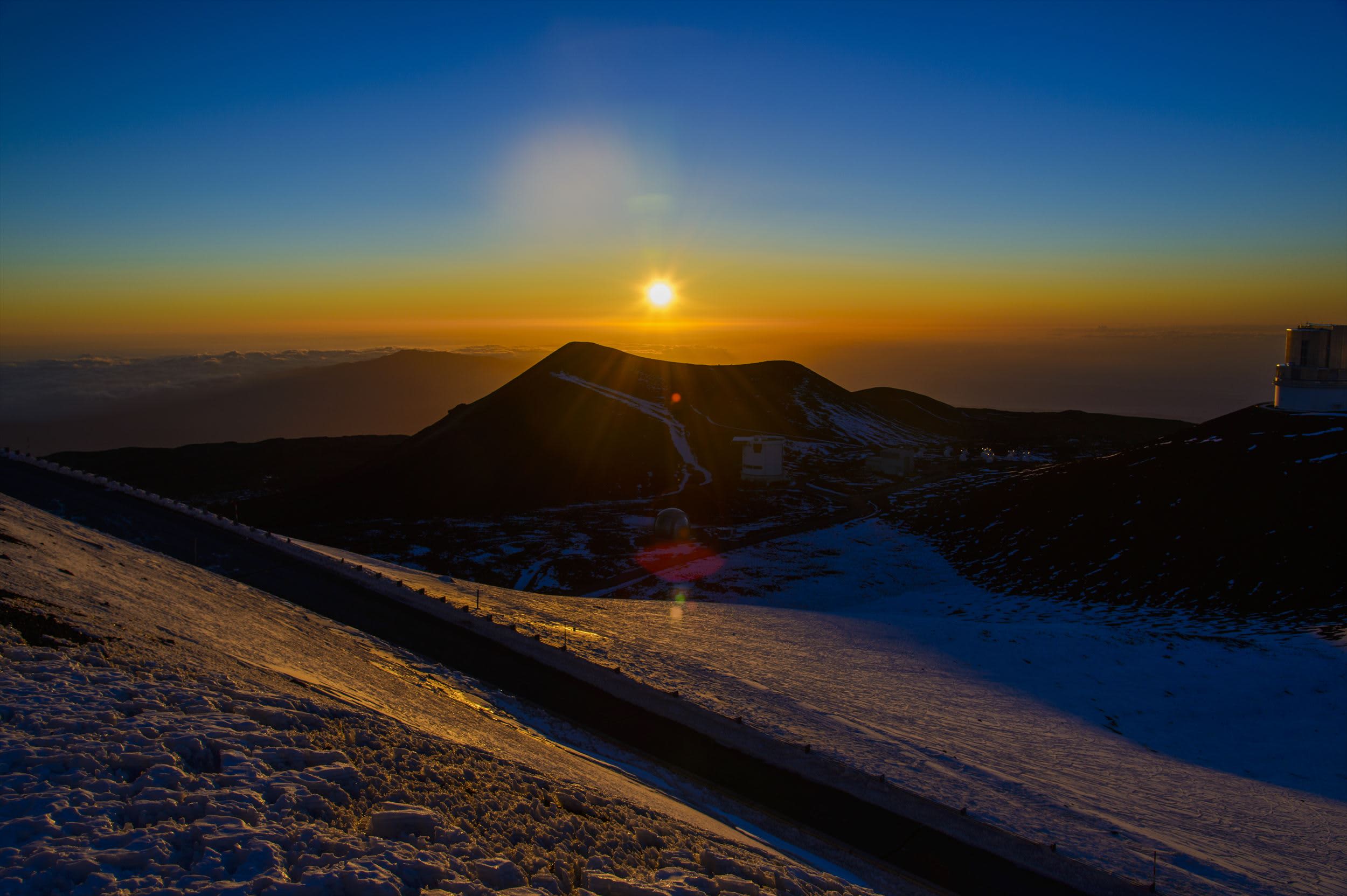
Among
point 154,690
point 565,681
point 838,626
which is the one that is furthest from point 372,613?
point 838,626

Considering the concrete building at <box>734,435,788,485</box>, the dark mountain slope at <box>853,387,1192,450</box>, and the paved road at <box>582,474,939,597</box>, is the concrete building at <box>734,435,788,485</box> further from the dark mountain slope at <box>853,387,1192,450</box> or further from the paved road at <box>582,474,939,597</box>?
the dark mountain slope at <box>853,387,1192,450</box>

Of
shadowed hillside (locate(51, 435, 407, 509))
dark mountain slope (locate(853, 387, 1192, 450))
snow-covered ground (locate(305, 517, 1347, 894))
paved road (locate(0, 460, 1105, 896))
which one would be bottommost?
shadowed hillside (locate(51, 435, 407, 509))

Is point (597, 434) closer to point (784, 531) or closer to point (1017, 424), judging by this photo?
point (784, 531)

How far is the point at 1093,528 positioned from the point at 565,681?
42555 millimetres

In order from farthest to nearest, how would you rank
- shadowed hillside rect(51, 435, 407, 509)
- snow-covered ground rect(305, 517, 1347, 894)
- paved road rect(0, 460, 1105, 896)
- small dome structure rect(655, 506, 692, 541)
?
1. shadowed hillside rect(51, 435, 407, 509)
2. small dome structure rect(655, 506, 692, 541)
3. snow-covered ground rect(305, 517, 1347, 894)
4. paved road rect(0, 460, 1105, 896)

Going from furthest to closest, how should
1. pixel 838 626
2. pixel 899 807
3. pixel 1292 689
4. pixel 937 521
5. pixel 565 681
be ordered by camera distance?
pixel 937 521, pixel 838 626, pixel 1292 689, pixel 565 681, pixel 899 807

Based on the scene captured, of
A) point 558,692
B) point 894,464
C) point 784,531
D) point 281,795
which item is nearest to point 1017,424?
point 894,464

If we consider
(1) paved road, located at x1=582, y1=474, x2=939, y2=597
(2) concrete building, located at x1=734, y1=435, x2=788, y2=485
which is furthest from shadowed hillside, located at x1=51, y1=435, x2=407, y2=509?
(1) paved road, located at x1=582, y1=474, x2=939, y2=597

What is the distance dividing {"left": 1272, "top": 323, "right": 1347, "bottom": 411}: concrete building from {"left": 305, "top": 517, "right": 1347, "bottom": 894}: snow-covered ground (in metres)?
31.3

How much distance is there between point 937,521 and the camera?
63531mm

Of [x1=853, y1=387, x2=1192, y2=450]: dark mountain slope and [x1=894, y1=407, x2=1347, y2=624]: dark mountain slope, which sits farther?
[x1=853, y1=387, x2=1192, y2=450]: dark mountain slope

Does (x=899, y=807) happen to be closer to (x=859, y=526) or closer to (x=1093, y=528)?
(x=1093, y=528)

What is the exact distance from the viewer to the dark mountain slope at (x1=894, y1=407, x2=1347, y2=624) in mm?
38594

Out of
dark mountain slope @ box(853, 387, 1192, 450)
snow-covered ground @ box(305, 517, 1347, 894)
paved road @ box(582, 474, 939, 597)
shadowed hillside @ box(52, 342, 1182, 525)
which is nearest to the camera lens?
snow-covered ground @ box(305, 517, 1347, 894)
